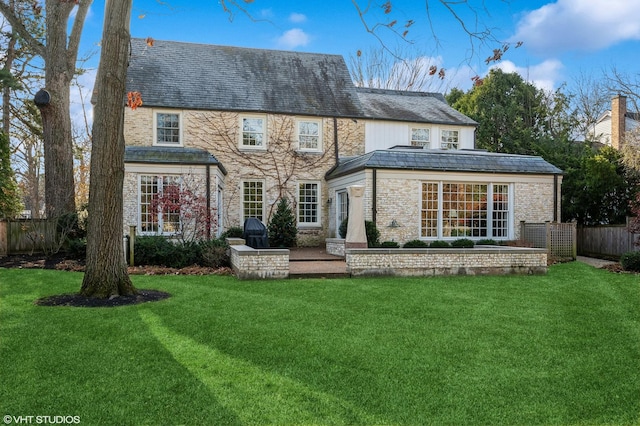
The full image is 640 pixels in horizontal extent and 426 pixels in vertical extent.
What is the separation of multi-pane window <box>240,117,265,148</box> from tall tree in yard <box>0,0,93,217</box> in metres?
6.77

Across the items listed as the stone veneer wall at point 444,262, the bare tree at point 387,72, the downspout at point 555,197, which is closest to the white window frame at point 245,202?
the stone veneer wall at point 444,262

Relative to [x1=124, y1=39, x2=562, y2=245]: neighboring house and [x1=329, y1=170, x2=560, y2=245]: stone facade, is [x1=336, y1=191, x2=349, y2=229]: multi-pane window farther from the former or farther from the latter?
[x1=329, y1=170, x2=560, y2=245]: stone facade

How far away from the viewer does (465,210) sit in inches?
690

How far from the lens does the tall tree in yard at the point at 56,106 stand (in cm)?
1720

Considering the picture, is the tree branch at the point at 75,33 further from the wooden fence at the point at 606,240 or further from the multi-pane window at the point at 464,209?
the wooden fence at the point at 606,240

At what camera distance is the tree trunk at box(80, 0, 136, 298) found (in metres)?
8.76

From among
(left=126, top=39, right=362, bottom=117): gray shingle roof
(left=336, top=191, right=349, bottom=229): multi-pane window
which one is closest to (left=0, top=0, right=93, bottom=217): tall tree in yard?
(left=126, top=39, right=362, bottom=117): gray shingle roof

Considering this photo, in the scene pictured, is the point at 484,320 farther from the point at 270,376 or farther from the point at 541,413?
the point at 270,376

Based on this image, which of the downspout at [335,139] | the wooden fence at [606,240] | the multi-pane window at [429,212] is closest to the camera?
the wooden fence at [606,240]

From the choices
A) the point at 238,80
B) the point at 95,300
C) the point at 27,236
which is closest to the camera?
the point at 95,300

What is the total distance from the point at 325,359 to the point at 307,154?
15.9 meters

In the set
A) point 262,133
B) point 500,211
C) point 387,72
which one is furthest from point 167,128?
point 387,72

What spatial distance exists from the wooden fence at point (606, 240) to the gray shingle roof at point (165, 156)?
14.8m

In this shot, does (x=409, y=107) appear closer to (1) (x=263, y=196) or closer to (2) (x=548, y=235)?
(1) (x=263, y=196)
